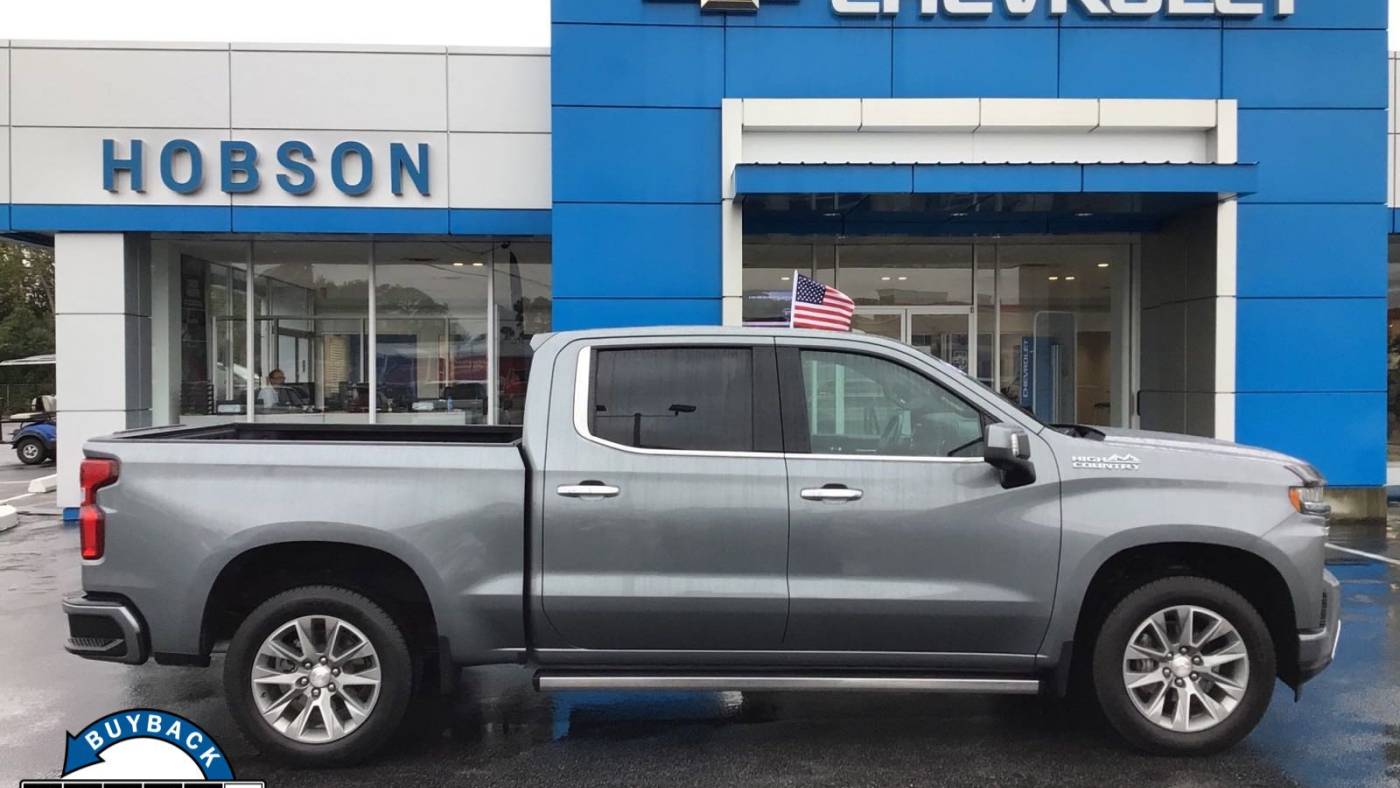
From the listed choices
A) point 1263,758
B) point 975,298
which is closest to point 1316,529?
point 1263,758

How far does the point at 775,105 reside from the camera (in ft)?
35.7

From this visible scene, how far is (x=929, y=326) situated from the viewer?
14.2 meters

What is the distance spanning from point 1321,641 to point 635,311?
760cm

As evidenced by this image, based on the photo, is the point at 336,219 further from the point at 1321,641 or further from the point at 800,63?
the point at 1321,641

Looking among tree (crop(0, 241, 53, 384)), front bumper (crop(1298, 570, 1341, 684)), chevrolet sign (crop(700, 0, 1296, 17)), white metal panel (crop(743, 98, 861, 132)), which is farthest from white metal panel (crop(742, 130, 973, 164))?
tree (crop(0, 241, 53, 384))

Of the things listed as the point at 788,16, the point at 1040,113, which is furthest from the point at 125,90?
the point at 1040,113

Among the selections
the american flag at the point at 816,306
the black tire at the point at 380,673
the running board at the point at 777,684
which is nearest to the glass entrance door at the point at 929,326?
the american flag at the point at 816,306

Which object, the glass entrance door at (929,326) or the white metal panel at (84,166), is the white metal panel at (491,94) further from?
the glass entrance door at (929,326)

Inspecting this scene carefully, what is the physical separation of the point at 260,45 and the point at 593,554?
1003cm

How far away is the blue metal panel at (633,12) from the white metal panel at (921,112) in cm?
196

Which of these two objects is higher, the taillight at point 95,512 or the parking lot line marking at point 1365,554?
the taillight at point 95,512

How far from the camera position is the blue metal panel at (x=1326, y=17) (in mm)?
11000

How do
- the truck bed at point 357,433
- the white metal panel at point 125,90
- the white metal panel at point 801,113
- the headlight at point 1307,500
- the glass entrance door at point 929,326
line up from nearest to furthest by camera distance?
the headlight at point 1307,500
the truck bed at point 357,433
the white metal panel at point 801,113
the white metal panel at point 125,90
the glass entrance door at point 929,326

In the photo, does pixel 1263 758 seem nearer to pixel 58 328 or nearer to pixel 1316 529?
pixel 1316 529
